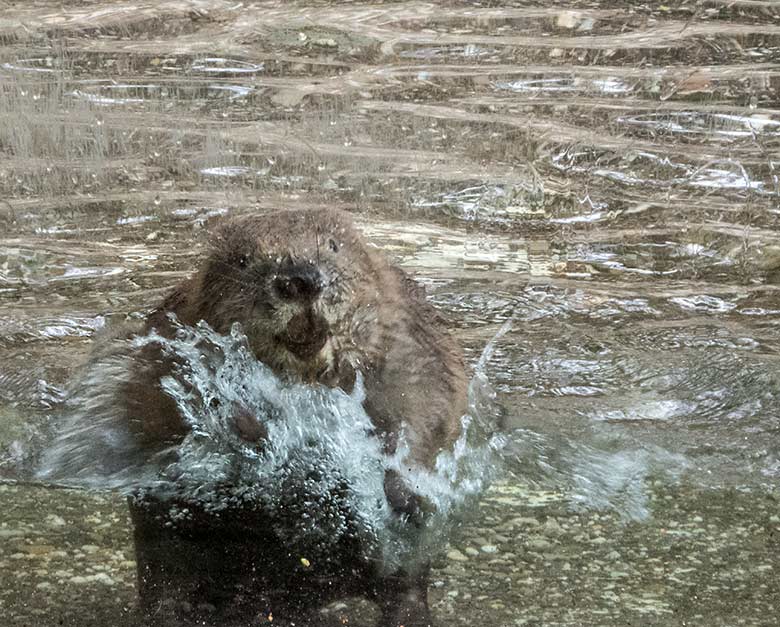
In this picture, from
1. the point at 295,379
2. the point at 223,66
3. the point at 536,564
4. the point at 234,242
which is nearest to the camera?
the point at 536,564

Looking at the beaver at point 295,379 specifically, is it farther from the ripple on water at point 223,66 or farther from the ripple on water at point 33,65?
the ripple on water at point 33,65

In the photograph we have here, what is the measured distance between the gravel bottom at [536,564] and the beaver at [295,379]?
0.10 m

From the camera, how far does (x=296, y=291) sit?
10.7ft

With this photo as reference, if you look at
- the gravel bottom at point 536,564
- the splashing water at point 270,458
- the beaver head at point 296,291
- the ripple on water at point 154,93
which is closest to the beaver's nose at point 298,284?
the beaver head at point 296,291

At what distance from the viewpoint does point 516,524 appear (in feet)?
10.8

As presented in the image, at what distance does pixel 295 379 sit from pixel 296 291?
39cm

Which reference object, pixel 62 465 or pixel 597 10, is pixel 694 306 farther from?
pixel 62 465

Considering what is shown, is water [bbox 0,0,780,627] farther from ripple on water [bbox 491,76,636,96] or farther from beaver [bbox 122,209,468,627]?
beaver [bbox 122,209,468,627]

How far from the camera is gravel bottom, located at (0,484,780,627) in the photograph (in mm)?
2732

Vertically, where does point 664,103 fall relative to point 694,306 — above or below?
above

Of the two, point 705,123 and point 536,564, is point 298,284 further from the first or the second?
point 705,123

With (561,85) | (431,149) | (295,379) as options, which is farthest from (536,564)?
(561,85)

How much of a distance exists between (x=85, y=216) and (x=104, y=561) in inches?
135

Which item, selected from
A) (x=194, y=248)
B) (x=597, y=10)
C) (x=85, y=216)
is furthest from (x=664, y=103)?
(x=85, y=216)
